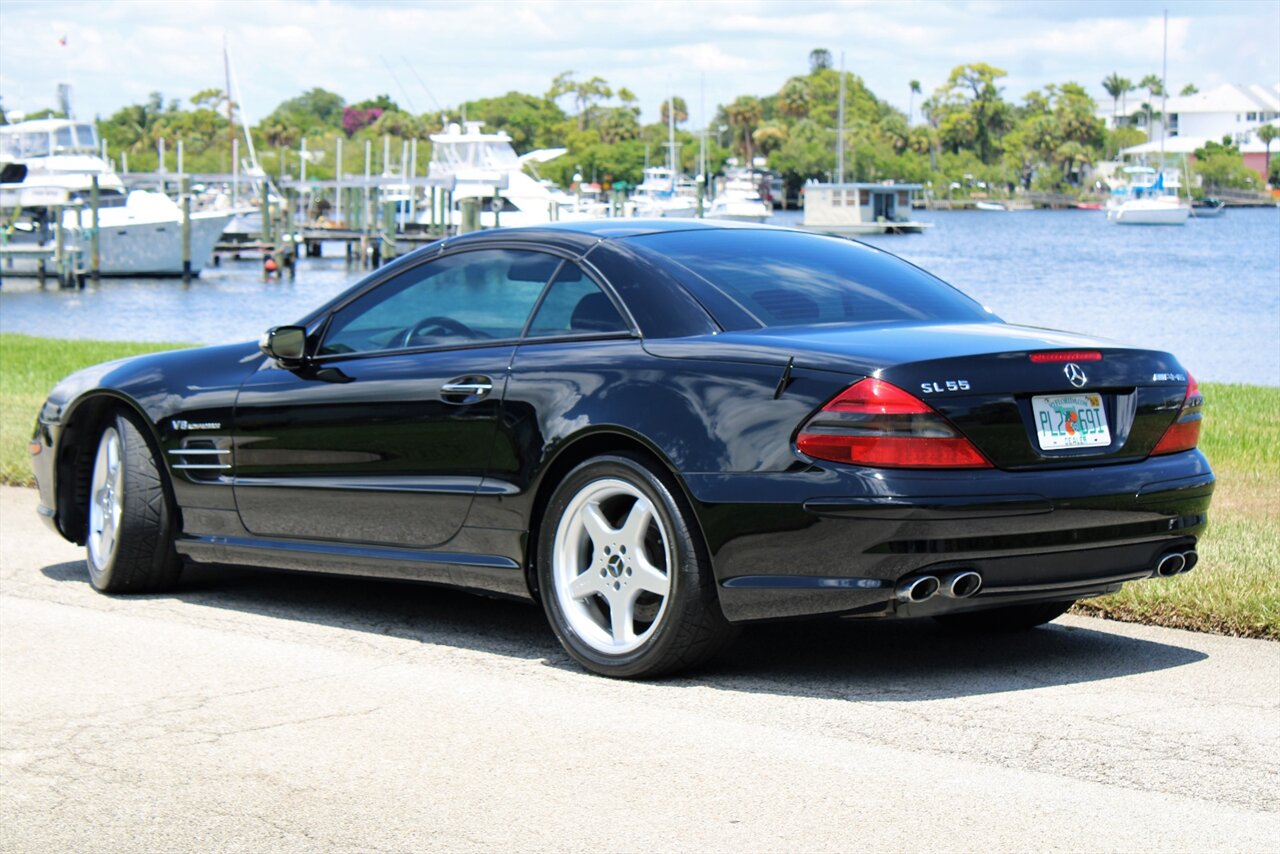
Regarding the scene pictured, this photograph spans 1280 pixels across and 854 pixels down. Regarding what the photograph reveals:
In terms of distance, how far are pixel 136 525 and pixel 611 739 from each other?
10.4ft

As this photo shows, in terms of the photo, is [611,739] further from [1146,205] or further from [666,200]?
[1146,205]

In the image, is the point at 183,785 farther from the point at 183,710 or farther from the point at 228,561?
the point at 228,561

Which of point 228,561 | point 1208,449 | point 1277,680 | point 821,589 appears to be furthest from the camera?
point 1208,449

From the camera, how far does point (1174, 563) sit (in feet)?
19.2

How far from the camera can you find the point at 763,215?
106 metres

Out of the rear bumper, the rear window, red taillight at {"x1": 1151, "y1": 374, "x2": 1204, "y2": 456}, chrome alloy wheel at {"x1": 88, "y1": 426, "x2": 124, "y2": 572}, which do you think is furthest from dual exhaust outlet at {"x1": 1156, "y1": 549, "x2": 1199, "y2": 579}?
chrome alloy wheel at {"x1": 88, "y1": 426, "x2": 124, "y2": 572}

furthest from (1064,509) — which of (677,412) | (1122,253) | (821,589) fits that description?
(1122,253)

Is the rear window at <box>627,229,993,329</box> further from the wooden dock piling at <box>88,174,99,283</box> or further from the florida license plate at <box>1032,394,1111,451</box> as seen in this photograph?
the wooden dock piling at <box>88,174,99,283</box>

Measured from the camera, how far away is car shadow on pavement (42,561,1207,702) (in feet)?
19.3

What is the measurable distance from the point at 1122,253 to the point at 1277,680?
74803 millimetres

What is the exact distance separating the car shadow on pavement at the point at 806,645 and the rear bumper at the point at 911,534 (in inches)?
16.2

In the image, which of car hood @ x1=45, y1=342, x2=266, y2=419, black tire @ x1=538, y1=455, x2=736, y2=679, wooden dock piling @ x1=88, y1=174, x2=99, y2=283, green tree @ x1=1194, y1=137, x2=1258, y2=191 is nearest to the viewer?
black tire @ x1=538, y1=455, x2=736, y2=679

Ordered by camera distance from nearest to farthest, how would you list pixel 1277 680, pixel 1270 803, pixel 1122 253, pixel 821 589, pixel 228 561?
pixel 1270 803
pixel 821 589
pixel 1277 680
pixel 228 561
pixel 1122 253

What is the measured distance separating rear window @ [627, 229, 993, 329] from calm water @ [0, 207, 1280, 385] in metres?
13.4
